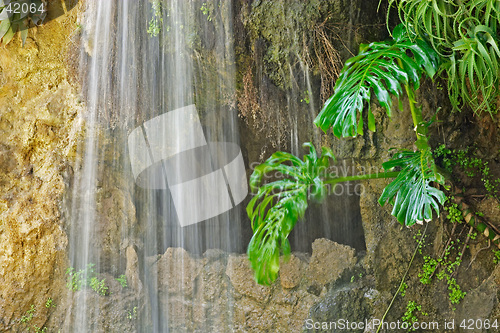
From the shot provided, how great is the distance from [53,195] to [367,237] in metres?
3.04

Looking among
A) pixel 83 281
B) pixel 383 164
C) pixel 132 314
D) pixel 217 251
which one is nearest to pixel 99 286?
pixel 83 281

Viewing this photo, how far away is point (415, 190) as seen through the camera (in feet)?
7.53

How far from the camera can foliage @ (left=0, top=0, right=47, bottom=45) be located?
3928 mm

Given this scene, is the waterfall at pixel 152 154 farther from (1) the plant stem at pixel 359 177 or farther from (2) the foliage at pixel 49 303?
(1) the plant stem at pixel 359 177

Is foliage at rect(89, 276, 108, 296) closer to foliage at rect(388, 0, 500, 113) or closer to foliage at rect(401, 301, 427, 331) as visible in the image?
foliage at rect(401, 301, 427, 331)

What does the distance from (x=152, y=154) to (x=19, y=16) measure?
179 centimetres

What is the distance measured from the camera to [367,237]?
140 inches

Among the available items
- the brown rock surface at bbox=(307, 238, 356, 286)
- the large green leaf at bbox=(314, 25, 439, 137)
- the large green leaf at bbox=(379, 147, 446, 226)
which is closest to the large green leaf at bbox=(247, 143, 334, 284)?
the large green leaf at bbox=(314, 25, 439, 137)

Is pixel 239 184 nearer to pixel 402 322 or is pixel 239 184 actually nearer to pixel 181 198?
pixel 181 198

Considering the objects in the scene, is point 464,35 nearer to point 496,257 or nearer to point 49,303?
point 496,257

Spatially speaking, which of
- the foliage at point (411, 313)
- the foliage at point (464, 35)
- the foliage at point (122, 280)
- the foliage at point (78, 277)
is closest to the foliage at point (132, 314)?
the foliage at point (122, 280)
